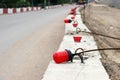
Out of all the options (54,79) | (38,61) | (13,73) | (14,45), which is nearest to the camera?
(54,79)

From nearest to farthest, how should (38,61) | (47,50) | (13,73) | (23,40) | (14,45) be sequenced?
(13,73) < (38,61) < (47,50) < (14,45) < (23,40)

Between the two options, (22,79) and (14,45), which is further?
(14,45)

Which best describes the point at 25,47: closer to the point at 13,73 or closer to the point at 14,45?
the point at 14,45

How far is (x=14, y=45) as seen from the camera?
12.5 metres

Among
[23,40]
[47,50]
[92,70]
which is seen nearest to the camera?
[92,70]

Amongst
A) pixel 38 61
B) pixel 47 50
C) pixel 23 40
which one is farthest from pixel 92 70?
pixel 23 40

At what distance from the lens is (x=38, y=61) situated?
31.2ft

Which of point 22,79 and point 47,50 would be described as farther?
point 47,50

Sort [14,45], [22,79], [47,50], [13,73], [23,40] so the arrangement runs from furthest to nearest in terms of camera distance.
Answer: [23,40]
[14,45]
[47,50]
[13,73]
[22,79]

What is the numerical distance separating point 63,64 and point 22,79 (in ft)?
2.87

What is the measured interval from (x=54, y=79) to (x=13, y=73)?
1.89m

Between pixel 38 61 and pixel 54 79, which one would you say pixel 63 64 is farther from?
pixel 38 61

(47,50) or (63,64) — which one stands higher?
(63,64)

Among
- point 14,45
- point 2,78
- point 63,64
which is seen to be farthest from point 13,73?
point 14,45
